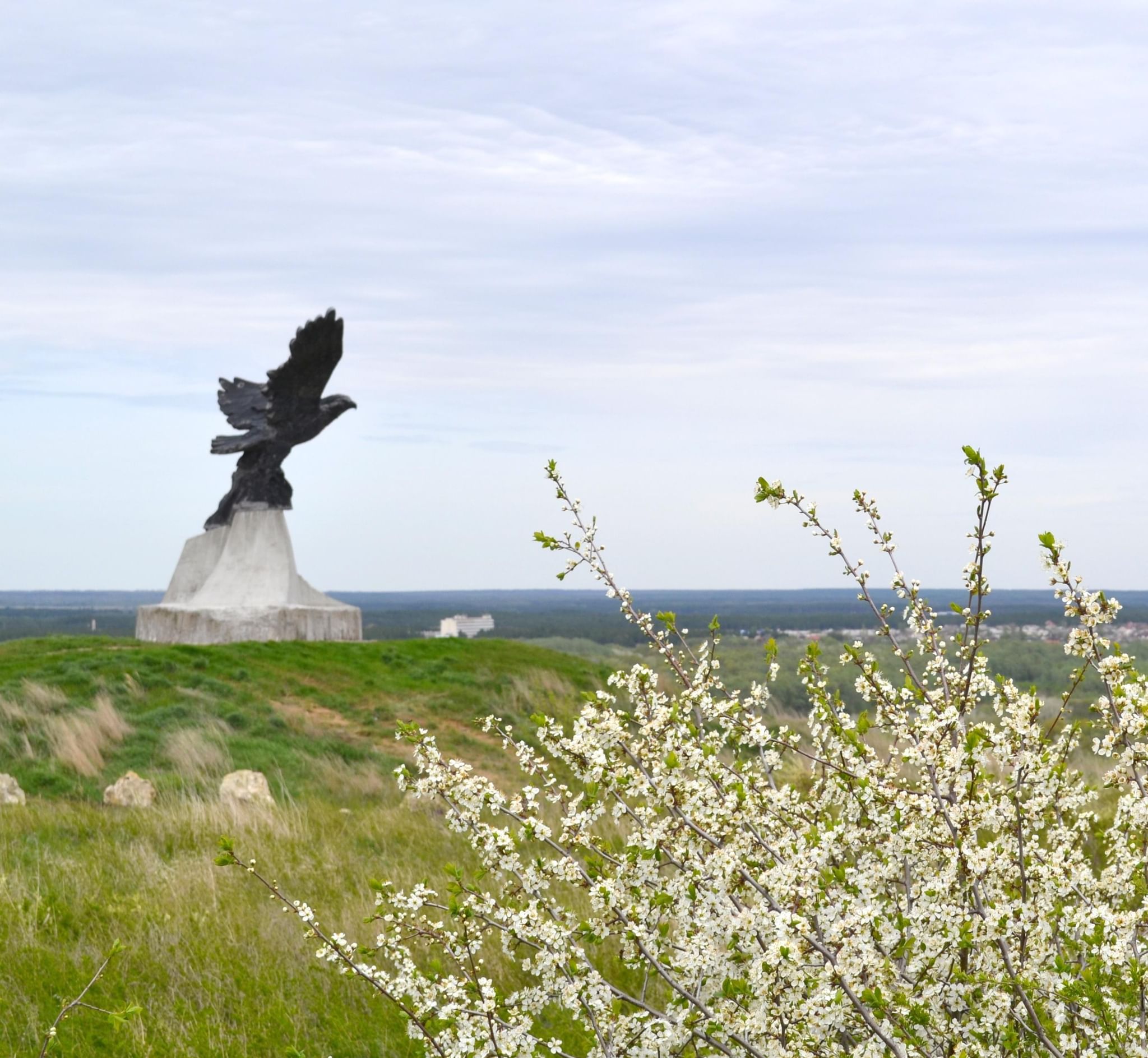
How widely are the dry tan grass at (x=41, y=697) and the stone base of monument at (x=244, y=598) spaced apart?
17.8 ft

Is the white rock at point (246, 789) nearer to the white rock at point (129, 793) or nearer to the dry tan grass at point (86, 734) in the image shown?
the white rock at point (129, 793)

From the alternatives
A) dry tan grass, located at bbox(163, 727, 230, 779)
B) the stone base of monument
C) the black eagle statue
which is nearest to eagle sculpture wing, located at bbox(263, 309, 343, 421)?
the black eagle statue

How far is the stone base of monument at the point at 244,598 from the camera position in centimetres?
2264

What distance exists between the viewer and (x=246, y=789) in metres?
11.5

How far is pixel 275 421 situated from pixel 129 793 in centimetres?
1352

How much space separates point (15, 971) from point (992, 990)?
488cm

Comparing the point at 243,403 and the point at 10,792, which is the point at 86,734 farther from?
the point at 243,403

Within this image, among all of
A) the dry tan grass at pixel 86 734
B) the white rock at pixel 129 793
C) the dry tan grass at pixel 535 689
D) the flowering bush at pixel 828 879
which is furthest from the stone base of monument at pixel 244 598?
the flowering bush at pixel 828 879

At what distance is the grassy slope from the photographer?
5516 millimetres

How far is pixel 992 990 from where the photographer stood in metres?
3.06

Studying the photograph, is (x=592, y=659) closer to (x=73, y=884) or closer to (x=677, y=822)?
(x=73, y=884)

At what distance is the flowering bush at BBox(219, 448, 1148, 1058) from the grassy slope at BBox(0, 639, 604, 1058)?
442 mm

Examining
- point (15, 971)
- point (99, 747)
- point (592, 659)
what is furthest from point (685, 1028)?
point (592, 659)

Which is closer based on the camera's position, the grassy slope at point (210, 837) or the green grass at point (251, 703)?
the grassy slope at point (210, 837)
